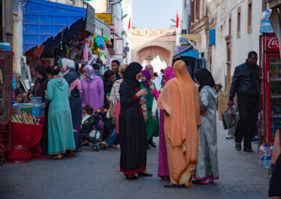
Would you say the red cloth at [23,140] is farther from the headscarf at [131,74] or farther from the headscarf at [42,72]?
the headscarf at [131,74]

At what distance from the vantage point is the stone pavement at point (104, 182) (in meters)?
7.15

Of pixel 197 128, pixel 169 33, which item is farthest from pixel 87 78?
pixel 169 33

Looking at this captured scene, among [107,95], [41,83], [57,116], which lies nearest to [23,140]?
[57,116]

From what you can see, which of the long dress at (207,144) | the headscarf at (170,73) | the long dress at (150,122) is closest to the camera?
the long dress at (207,144)

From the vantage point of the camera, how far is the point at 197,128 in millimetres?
7906

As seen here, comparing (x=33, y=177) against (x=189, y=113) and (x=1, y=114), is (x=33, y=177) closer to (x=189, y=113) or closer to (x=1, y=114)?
(x=1, y=114)

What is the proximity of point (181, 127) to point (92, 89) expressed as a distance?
552cm

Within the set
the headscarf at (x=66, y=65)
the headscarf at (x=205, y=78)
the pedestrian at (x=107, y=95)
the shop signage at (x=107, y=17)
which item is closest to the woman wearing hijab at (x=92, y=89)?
the pedestrian at (x=107, y=95)

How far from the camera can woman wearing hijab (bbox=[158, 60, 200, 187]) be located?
7668mm

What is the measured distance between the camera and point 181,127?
7.68 metres

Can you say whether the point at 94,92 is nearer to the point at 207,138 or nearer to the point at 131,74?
the point at 131,74

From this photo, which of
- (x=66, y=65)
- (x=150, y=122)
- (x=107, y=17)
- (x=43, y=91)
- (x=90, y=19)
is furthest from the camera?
(x=107, y=17)

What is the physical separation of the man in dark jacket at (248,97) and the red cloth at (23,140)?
3.70 metres

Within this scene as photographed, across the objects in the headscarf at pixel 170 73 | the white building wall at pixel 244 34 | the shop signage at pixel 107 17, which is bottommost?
the headscarf at pixel 170 73
